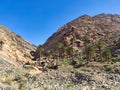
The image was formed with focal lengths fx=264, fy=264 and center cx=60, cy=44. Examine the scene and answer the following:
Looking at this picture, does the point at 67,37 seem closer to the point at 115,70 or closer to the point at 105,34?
the point at 105,34

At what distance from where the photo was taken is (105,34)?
139 m

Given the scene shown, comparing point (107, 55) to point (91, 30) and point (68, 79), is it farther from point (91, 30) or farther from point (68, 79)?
point (91, 30)

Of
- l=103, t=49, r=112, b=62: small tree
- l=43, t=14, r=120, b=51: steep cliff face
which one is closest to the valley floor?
l=103, t=49, r=112, b=62: small tree

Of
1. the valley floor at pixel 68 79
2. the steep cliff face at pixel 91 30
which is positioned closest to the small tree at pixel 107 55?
the valley floor at pixel 68 79

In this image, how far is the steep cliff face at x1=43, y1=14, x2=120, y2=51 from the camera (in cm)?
13000

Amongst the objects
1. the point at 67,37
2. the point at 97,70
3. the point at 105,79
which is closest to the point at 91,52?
the point at 97,70

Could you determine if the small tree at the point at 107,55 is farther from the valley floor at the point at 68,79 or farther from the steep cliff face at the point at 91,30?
the steep cliff face at the point at 91,30

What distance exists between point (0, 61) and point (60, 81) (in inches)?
819

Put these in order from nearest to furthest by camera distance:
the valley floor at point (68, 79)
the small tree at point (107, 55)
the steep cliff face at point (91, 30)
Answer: the valley floor at point (68, 79) < the small tree at point (107, 55) < the steep cliff face at point (91, 30)

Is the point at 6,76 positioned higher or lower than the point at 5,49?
lower

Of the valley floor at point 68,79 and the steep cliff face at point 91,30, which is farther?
the steep cliff face at point 91,30

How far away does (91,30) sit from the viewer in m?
142

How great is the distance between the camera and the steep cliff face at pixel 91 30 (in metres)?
130

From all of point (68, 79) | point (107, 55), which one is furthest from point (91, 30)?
point (68, 79)
